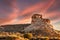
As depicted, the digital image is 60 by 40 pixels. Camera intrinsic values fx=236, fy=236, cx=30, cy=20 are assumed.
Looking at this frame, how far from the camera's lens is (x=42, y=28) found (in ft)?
233

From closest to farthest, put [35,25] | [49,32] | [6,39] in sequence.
A: 1. [6,39]
2. [49,32]
3. [35,25]

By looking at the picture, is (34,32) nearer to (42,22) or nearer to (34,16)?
(42,22)

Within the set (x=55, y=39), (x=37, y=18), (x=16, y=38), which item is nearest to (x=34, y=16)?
(x=37, y=18)

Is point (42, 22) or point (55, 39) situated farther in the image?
point (42, 22)

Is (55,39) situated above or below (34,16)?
below

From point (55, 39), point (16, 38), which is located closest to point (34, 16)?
point (55, 39)

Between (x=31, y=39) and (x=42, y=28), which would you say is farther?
(x=42, y=28)

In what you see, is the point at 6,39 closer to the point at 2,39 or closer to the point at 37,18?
the point at 2,39

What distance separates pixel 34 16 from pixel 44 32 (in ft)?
38.2

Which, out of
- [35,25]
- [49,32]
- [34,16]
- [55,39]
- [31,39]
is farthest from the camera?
[34,16]

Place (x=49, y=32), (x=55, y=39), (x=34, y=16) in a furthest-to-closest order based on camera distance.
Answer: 1. (x=34, y=16)
2. (x=49, y=32)
3. (x=55, y=39)

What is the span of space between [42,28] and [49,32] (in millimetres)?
3150

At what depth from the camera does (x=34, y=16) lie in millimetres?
79250

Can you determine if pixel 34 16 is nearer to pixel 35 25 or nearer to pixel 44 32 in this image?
pixel 35 25
